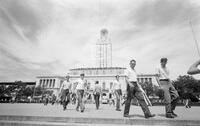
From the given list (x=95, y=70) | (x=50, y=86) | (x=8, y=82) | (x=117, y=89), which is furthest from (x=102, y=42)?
(x=117, y=89)

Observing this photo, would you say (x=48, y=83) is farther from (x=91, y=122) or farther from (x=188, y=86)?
(x=91, y=122)

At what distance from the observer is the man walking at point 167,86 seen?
5445mm

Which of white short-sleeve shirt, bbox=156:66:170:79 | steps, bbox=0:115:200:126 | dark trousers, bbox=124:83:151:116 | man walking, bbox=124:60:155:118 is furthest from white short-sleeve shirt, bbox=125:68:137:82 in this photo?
steps, bbox=0:115:200:126

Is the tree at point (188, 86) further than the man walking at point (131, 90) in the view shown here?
Yes

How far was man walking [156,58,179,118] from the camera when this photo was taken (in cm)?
545

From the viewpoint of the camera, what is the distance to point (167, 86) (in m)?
5.68

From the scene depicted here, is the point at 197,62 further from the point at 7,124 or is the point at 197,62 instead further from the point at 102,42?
the point at 102,42

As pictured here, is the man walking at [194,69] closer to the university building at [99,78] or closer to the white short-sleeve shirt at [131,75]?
the white short-sleeve shirt at [131,75]

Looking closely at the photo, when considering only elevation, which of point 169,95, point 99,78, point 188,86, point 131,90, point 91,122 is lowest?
point 91,122

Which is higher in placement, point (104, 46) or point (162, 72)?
point (104, 46)

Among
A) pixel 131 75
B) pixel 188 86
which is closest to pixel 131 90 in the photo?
pixel 131 75

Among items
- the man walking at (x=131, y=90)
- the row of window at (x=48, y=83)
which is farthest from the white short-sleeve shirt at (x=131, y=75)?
the row of window at (x=48, y=83)

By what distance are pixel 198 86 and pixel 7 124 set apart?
47.6 metres

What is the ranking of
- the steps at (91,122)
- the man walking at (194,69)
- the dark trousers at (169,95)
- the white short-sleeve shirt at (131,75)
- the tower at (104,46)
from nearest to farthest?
the man walking at (194,69) → the steps at (91,122) → the dark trousers at (169,95) → the white short-sleeve shirt at (131,75) → the tower at (104,46)
